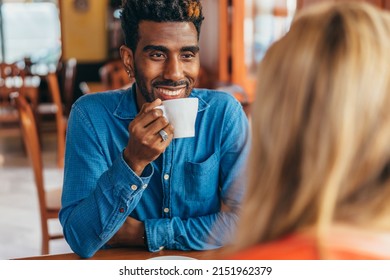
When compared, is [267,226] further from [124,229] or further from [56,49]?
[56,49]

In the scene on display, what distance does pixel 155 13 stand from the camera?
3.97 ft

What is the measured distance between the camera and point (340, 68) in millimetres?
581

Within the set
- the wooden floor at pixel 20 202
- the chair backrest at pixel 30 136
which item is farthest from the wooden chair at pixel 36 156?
the wooden floor at pixel 20 202

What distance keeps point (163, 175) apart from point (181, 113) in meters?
0.29

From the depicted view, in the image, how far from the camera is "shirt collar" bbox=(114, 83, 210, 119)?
4.18 ft

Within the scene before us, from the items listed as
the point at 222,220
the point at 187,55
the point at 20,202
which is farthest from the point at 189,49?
Answer: the point at 20,202

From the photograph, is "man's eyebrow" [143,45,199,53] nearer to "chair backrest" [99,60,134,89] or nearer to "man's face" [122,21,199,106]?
"man's face" [122,21,199,106]

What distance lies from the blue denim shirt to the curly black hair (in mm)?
146

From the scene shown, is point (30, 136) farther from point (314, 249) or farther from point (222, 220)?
point (314, 249)

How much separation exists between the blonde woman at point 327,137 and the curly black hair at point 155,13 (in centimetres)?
61
